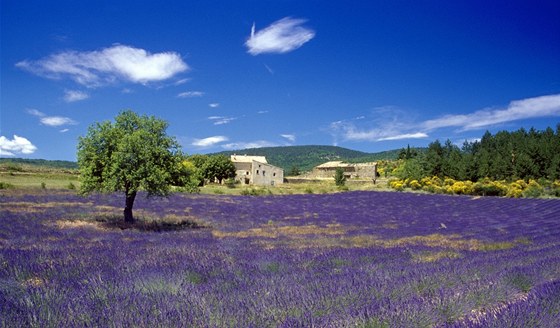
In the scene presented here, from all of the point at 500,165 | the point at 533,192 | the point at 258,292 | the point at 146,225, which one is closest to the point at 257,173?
the point at 500,165

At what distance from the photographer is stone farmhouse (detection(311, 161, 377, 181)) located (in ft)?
302

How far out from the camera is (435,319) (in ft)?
9.71

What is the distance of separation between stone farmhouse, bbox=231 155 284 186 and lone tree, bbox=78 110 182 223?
6582cm

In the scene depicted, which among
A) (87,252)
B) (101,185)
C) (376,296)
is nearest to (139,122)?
(101,185)

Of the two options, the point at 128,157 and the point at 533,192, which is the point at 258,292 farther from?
the point at 533,192

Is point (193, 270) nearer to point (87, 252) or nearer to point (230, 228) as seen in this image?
point (87, 252)

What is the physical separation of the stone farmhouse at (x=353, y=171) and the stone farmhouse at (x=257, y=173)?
65.2 feet

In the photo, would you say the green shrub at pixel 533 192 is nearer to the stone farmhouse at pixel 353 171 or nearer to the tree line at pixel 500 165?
the tree line at pixel 500 165

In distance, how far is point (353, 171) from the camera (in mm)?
100625

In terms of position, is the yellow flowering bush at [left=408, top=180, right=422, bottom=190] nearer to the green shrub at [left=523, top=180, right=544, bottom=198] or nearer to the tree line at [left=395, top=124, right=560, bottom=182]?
the tree line at [left=395, top=124, right=560, bottom=182]

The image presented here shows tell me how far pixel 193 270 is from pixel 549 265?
5.46 metres

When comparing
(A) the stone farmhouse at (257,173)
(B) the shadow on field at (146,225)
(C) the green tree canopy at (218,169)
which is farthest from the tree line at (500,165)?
(B) the shadow on field at (146,225)

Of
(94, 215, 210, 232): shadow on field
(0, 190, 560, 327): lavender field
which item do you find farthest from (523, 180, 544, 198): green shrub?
(0, 190, 560, 327): lavender field

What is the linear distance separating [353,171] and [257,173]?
104ft
